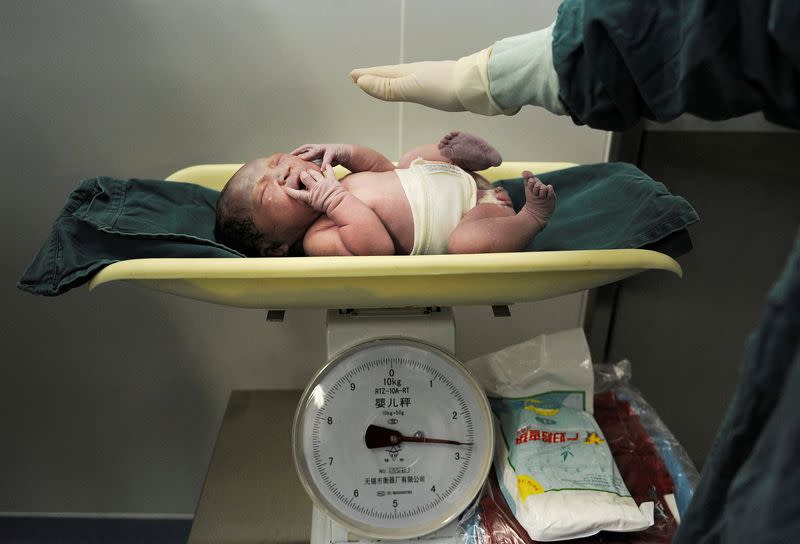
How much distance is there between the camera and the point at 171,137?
1.22m

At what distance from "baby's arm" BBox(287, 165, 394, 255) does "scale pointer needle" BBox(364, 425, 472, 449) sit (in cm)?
24

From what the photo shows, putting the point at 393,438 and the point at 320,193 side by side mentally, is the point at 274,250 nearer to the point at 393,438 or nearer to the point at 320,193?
the point at 320,193

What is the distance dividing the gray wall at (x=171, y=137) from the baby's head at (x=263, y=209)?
0.95 ft

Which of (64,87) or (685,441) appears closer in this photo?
(64,87)

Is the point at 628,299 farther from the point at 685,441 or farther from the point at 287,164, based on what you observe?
the point at 287,164

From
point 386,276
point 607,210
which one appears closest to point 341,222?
point 386,276

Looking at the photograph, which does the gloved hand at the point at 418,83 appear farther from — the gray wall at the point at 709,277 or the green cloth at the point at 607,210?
the gray wall at the point at 709,277

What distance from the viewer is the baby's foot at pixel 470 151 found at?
98 centimetres

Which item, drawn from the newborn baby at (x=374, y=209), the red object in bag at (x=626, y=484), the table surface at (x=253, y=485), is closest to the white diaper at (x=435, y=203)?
the newborn baby at (x=374, y=209)

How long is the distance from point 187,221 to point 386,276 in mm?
388

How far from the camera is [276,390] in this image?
1.38 meters

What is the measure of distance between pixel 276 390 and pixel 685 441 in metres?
1.00

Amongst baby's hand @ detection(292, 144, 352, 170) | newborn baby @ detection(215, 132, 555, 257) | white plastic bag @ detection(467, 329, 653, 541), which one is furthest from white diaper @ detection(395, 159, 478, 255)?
white plastic bag @ detection(467, 329, 653, 541)

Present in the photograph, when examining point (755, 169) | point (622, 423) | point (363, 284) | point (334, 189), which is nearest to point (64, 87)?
point (334, 189)
